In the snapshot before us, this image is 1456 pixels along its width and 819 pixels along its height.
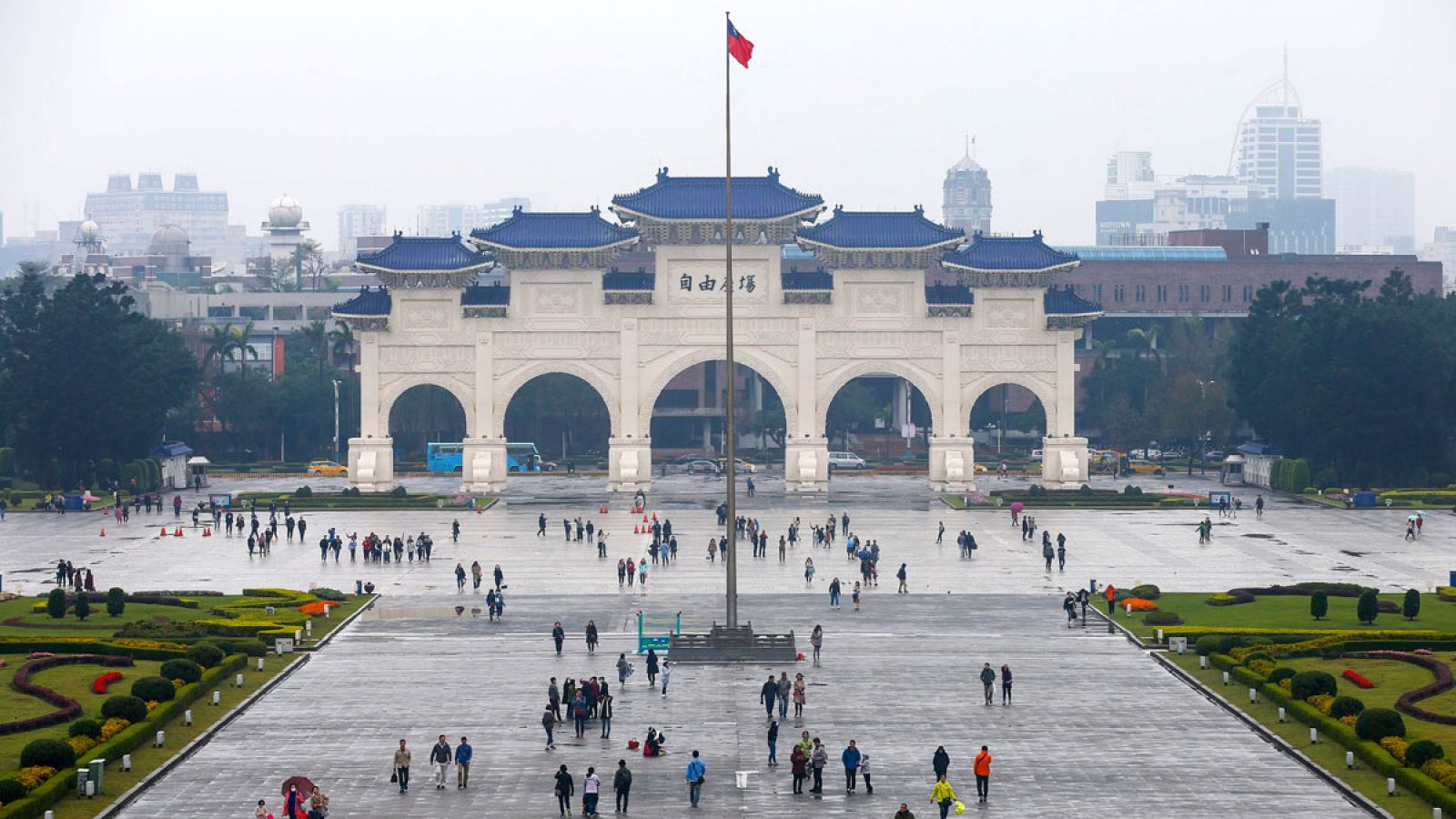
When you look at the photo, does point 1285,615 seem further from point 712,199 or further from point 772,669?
point 712,199

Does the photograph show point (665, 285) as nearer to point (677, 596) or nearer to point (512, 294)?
point (512, 294)

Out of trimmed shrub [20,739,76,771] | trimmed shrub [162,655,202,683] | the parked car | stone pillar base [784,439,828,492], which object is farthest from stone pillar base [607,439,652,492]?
trimmed shrub [20,739,76,771]

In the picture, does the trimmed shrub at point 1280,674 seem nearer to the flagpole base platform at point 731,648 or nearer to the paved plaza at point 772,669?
the paved plaza at point 772,669

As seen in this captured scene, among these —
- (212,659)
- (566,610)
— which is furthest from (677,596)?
(212,659)

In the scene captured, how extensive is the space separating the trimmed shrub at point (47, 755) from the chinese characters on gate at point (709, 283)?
216 ft

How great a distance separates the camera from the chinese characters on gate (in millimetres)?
104125

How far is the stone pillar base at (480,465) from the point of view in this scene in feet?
347

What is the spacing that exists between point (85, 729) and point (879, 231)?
6789cm

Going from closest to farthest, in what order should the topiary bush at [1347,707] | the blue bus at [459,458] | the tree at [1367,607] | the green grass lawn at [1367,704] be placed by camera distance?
the green grass lawn at [1367,704], the topiary bush at [1347,707], the tree at [1367,607], the blue bus at [459,458]

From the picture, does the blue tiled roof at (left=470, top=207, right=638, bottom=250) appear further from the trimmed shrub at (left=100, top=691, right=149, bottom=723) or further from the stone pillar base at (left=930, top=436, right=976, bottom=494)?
the trimmed shrub at (left=100, top=691, right=149, bottom=723)

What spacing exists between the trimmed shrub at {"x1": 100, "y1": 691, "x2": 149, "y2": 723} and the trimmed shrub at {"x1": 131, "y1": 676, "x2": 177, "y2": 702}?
1533 millimetres

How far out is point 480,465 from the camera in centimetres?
10606

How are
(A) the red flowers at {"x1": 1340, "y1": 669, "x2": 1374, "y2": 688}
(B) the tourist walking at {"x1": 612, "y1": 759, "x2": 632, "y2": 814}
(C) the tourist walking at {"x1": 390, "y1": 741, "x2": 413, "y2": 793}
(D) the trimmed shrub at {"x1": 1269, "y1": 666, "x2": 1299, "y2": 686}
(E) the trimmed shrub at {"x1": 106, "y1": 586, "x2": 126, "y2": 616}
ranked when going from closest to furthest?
(B) the tourist walking at {"x1": 612, "y1": 759, "x2": 632, "y2": 814} → (C) the tourist walking at {"x1": 390, "y1": 741, "x2": 413, "y2": 793} → (A) the red flowers at {"x1": 1340, "y1": 669, "x2": 1374, "y2": 688} → (D) the trimmed shrub at {"x1": 1269, "y1": 666, "x2": 1299, "y2": 686} → (E) the trimmed shrub at {"x1": 106, "y1": 586, "x2": 126, "y2": 616}

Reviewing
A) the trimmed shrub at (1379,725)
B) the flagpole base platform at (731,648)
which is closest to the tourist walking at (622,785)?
the flagpole base platform at (731,648)
